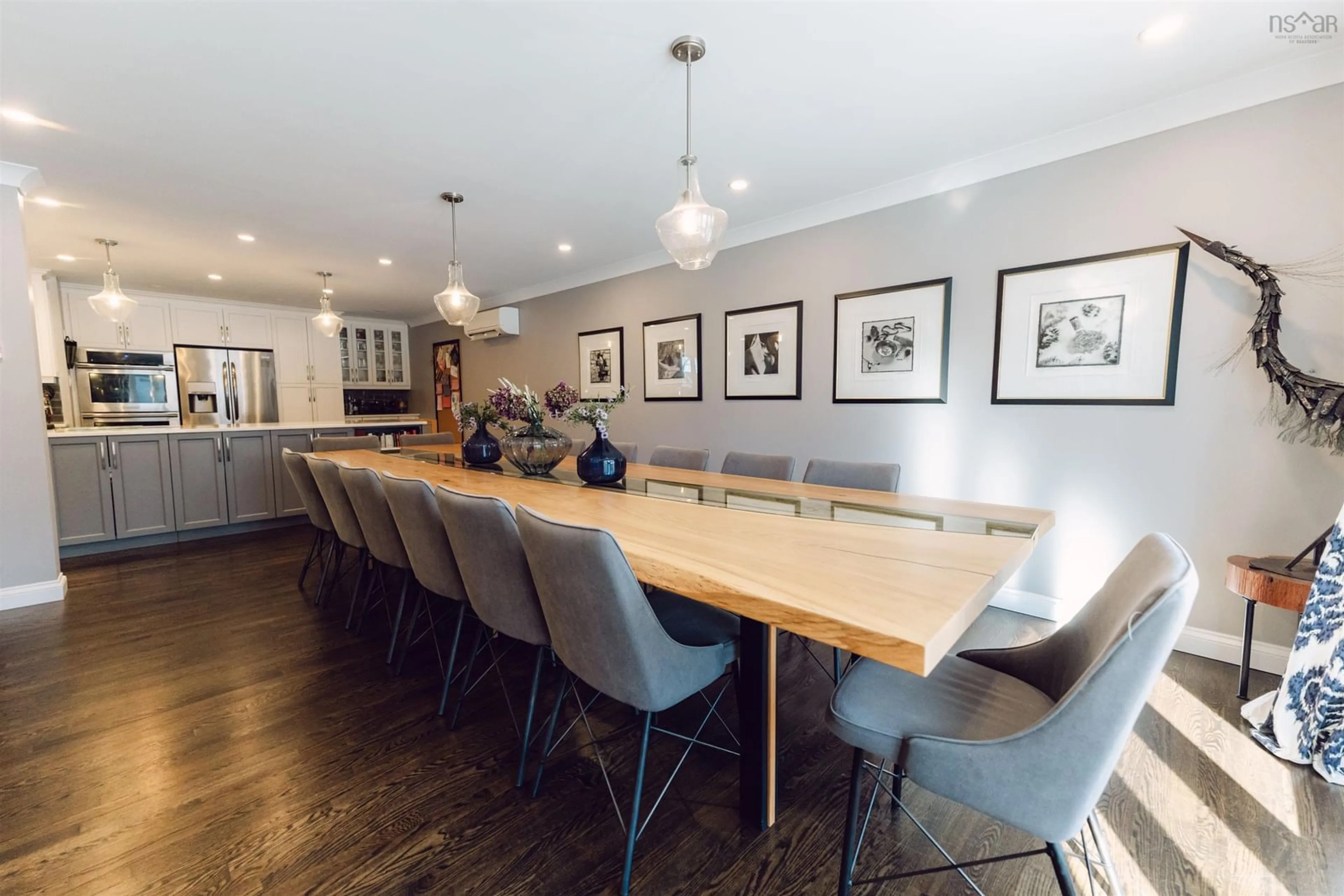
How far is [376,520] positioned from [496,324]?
397 centimetres

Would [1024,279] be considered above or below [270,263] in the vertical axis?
below

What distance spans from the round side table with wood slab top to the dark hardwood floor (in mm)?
190

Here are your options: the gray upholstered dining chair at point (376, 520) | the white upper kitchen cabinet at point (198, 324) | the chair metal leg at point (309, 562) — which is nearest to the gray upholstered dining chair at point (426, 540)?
the gray upholstered dining chair at point (376, 520)

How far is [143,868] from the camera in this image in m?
1.29

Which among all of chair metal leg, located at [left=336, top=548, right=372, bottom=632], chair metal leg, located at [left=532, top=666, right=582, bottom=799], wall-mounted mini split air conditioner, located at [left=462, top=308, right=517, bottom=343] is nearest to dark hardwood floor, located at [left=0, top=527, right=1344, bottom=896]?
chair metal leg, located at [left=532, top=666, right=582, bottom=799]

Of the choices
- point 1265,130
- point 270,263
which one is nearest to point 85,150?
point 270,263

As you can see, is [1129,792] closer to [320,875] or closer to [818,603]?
[818,603]

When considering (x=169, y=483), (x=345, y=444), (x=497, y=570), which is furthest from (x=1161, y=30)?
(x=169, y=483)

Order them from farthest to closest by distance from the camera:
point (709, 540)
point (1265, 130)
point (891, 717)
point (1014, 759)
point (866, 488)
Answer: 1. point (866, 488)
2. point (1265, 130)
3. point (709, 540)
4. point (891, 717)
5. point (1014, 759)

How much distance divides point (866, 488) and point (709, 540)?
46.6 inches

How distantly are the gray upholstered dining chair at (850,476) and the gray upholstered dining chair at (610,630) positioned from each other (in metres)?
1.06

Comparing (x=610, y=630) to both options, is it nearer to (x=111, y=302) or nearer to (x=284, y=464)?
(x=111, y=302)

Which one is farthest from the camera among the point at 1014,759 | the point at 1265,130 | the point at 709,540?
the point at 1265,130

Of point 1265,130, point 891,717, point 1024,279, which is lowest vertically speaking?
point 891,717
